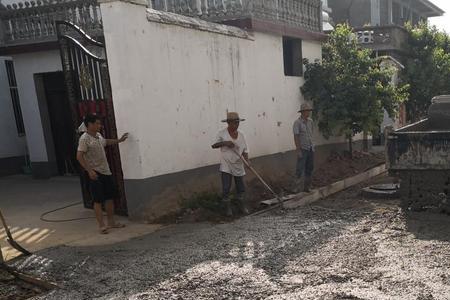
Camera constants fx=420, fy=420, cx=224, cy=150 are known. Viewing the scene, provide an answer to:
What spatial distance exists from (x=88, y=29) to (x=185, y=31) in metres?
3.55

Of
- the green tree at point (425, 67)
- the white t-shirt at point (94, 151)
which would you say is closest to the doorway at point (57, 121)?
the white t-shirt at point (94, 151)

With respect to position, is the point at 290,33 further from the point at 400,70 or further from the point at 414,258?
the point at 400,70

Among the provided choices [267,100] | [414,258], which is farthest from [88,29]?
[414,258]

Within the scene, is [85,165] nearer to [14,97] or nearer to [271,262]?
[271,262]

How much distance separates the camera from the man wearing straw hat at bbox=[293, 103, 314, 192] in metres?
7.47

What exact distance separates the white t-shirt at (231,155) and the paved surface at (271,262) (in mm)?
839

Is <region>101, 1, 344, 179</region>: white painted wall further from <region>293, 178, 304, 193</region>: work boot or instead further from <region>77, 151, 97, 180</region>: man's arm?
<region>293, 178, 304, 193</region>: work boot

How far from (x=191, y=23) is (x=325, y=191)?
3.89 meters

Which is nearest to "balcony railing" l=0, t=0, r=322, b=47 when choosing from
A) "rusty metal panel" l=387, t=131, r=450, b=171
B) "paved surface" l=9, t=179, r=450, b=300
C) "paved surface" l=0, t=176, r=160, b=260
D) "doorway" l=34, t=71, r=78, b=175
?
"doorway" l=34, t=71, r=78, b=175

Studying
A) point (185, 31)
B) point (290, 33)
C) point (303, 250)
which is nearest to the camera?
point (303, 250)

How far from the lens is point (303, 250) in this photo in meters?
4.47

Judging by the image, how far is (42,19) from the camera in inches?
383

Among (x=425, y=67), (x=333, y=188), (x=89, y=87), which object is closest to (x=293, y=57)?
(x=333, y=188)

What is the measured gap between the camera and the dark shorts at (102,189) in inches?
220
